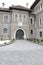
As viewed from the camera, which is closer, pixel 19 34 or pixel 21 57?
pixel 21 57

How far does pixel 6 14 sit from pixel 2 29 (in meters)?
4.05

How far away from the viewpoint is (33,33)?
35312mm

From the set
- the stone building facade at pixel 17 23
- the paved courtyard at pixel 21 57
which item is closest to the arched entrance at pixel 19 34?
the stone building facade at pixel 17 23

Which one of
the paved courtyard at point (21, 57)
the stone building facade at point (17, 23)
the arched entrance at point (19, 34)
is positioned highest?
the stone building facade at point (17, 23)

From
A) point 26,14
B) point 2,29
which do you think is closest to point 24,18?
point 26,14

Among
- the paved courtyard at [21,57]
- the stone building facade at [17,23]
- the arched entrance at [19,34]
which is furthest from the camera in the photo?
the arched entrance at [19,34]

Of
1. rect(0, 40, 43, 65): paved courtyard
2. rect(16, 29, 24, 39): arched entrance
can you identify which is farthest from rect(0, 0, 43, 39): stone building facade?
rect(0, 40, 43, 65): paved courtyard

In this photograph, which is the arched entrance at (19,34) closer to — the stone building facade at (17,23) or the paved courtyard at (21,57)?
the stone building facade at (17,23)

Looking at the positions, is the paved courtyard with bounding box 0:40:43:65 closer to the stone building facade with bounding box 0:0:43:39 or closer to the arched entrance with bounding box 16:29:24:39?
the stone building facade with bounding box 0:0:43:39

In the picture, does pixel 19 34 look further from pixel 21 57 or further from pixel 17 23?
pixel 21 57

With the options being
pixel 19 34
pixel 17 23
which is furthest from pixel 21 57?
pixel 19 34

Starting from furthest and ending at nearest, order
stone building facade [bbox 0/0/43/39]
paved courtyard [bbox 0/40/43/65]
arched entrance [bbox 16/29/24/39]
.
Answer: arched entrance [bbox 16/29/24/39] → stone building facade [bbox 0/0/43/39] → paved courtyard [bbox 0/40/43/65]

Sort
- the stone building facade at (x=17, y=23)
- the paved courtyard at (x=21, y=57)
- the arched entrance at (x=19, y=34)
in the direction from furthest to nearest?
the arched entrance at (x=19, y=34) < the stone building facade at (x=17, y=23) < the paved courtyard at (x=21, y=57)

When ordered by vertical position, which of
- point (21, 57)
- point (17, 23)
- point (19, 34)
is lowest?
point (21, 57)
